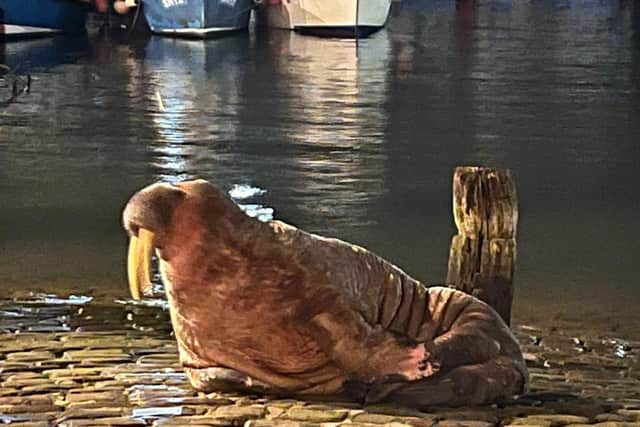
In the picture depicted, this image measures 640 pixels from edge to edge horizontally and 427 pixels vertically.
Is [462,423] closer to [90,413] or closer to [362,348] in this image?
[362,348]

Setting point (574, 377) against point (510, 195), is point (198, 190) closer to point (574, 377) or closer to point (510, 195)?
point (510, 195)

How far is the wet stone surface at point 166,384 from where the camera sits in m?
5.03

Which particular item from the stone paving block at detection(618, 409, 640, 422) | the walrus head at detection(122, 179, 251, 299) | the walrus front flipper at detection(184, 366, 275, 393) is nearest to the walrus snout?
the walrus head at detection(122, 179, 251, 299)

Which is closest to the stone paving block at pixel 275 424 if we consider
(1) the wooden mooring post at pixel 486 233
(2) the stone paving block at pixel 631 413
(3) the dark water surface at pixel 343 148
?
(2) the stone paving block at pixel 631 413

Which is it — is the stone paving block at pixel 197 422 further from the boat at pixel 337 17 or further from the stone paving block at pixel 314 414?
the boat at pixel 337 17

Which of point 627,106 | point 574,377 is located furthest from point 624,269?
point 627,106

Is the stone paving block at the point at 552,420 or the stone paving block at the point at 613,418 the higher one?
the stone paving block at the point at 552,420

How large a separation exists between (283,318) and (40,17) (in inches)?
1077

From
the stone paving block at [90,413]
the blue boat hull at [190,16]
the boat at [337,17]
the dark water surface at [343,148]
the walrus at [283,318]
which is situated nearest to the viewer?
the walrus at [283,318]

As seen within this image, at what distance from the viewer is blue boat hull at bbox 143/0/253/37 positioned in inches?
1267

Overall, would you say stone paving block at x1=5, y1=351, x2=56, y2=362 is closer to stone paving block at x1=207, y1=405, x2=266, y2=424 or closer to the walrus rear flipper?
stone paving block at x1=207, y1=405, x2=266, y2=424

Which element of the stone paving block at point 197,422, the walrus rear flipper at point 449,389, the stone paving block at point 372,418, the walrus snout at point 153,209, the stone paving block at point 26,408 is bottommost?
the stone paving block at point 26,408

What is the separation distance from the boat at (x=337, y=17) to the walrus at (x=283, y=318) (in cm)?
2753

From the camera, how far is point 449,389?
514 centimetres
